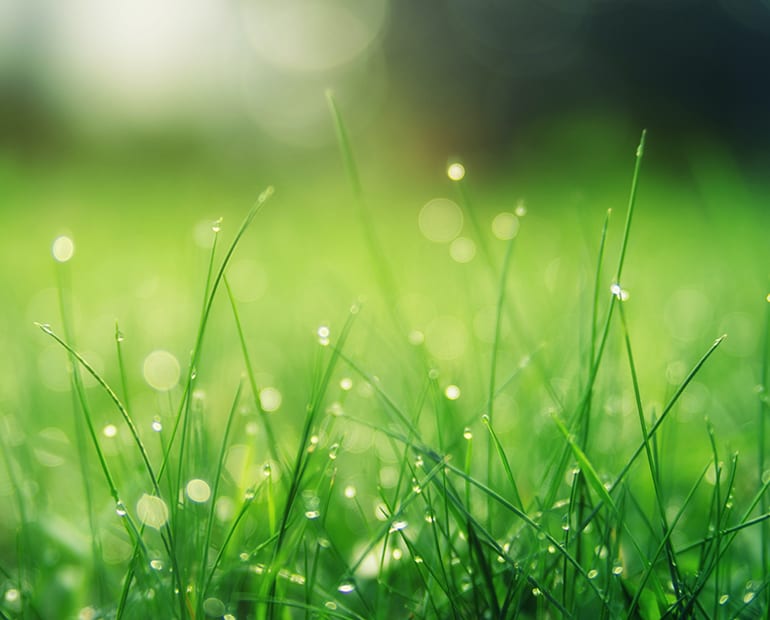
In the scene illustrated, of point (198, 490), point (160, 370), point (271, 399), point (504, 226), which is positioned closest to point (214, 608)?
point (198, 490)

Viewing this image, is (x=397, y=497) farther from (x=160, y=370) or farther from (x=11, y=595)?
(x=160, y=370)

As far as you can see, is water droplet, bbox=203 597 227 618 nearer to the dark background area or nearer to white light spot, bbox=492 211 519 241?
white light spot, bbox=492 211 519 241

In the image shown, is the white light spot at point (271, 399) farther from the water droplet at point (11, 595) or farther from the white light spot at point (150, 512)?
the water droplet at point (11, 595)

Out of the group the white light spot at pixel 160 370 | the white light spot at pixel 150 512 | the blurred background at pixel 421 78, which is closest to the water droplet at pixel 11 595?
the white light spot at pixel 150 512

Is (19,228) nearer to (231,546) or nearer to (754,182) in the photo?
(231,546)

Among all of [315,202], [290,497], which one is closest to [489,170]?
[315,202]

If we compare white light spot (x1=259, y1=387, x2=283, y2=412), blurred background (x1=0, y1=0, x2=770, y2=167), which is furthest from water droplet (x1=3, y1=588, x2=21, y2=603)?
blurred background (x1=0, y1=0, x2=770, y2=167)
